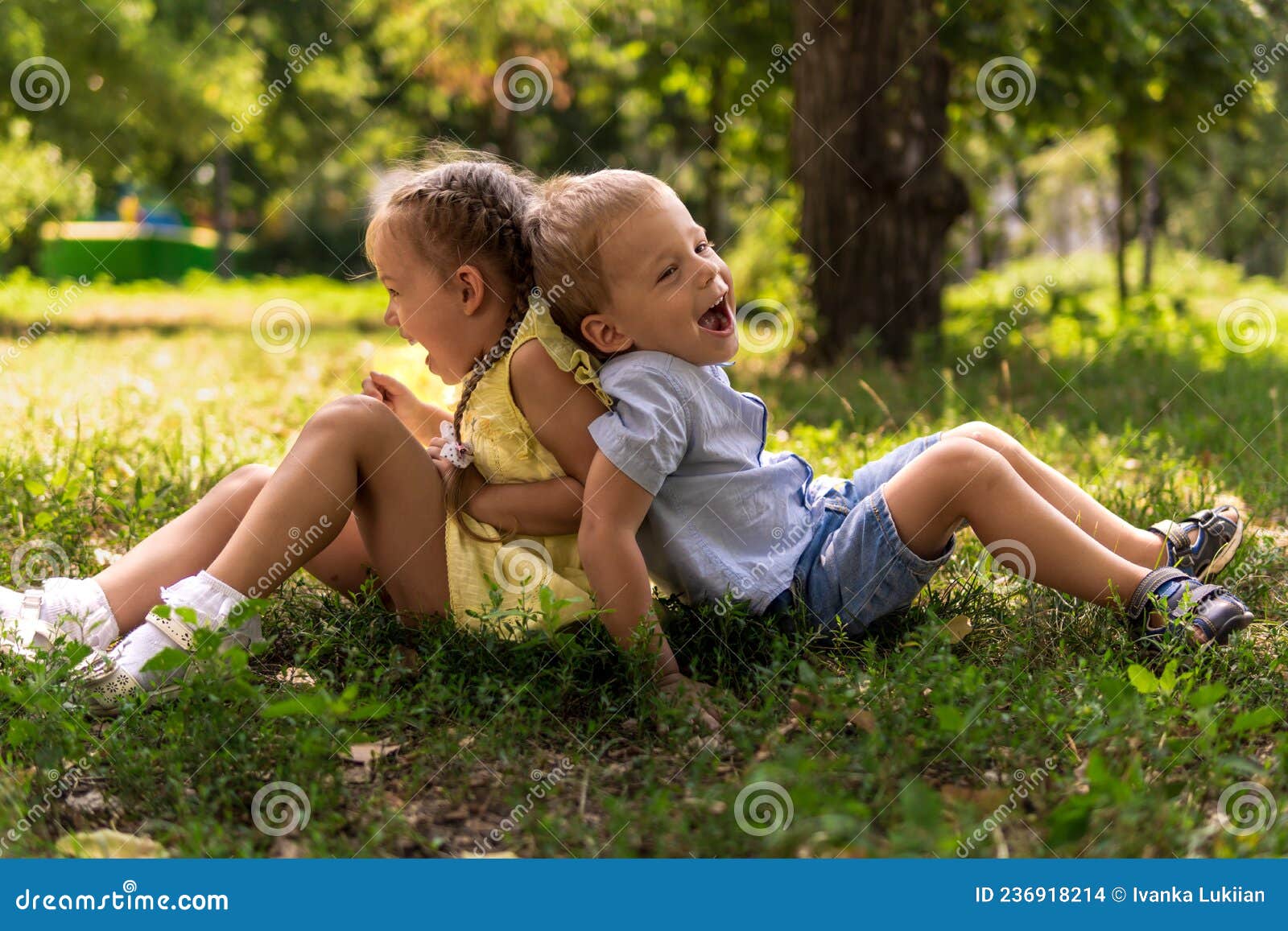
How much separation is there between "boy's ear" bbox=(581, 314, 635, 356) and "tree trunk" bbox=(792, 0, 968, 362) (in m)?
4.36

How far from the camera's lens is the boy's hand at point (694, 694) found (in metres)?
2.38

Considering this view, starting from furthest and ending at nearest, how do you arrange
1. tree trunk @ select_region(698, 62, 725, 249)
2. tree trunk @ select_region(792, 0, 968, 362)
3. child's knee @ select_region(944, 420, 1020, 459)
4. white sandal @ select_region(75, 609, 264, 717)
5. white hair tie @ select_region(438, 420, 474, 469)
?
tree trunk @ select_region(698, 62, 725, 249), tree trunk @ select_region(792, 0, 968, 362), child's knee @ select_region(944, 420, 1020, 459), white hair tie @ select_region(438, 420, 474, 469), white sandal @ select_region(75, 609, 264, 717)

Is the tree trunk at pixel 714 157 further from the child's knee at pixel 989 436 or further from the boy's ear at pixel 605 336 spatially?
the boy's ear at pixel 605 336

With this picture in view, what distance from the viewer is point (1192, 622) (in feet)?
8.48

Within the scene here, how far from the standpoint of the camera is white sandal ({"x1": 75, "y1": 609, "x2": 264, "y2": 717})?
2.45 meters

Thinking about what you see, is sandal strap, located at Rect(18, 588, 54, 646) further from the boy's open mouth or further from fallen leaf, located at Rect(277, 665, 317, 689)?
the boy's open mouth

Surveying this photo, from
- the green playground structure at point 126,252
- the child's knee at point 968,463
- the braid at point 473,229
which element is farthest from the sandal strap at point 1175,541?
the green playground structure at point 126,252

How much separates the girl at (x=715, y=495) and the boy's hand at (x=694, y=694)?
40 millimetres

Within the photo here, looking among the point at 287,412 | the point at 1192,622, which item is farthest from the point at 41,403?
the point at 1192,622

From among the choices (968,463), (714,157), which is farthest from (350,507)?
(714,157)

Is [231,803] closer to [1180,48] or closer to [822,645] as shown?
[822,645]

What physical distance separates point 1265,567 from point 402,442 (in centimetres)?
227

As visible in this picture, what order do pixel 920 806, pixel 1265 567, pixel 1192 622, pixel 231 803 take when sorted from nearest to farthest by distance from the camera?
pixel 920 806, pixel 231 803, pixel 1192 622, pixel 1265 567

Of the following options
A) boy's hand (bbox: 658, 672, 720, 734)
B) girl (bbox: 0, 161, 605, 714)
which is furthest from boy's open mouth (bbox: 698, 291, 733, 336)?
boy's hand (bbox: 658, 672, 720, 734)
